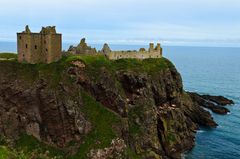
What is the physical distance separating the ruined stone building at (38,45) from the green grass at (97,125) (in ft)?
47.8

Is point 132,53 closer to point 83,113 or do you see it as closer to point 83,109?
point 83,109

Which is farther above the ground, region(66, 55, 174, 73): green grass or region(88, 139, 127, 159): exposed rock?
region(66, 55, 174, 73): green grass

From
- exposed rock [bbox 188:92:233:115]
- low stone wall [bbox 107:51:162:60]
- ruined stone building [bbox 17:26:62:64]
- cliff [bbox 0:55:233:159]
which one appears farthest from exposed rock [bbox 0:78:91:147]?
exposed rock [bbox 188:92:233:115]

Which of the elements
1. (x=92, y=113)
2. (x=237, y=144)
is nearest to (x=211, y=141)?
(x=237, y=144)

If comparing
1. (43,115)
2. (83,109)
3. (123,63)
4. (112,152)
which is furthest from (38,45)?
(112,152)

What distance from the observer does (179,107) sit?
359ft

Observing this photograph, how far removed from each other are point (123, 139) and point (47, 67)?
1008 inches

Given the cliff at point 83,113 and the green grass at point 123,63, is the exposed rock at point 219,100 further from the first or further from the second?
the cliff at point 83,113

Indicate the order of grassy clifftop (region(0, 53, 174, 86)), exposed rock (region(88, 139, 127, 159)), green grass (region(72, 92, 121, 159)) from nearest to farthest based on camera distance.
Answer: exposed rock (region(88, 139, 127, 159)) → green grass (region(72, 92, 121, 159)) → grassy clifftop (region(0, 53, 174, 86))

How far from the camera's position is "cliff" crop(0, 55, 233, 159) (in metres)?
81.9

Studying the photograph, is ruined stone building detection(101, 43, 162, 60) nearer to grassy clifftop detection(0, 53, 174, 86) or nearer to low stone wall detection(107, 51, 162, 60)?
low stone wall detection(107, 51, 162, 60)

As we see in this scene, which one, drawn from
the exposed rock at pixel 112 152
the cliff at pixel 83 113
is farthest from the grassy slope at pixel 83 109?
the exposed rock at pixel 112 152

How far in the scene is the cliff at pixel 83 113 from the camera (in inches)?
3226

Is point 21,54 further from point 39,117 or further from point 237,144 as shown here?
point 237,144
